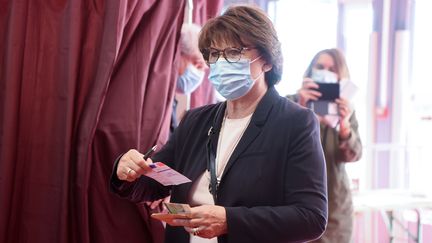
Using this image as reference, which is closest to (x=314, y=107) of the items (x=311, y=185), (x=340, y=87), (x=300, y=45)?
(x=340, y=87)

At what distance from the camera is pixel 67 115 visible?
147 cm

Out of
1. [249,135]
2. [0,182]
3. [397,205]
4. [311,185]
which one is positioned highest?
[249,135]

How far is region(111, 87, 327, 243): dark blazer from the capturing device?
99cm

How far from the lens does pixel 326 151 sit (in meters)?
1.87

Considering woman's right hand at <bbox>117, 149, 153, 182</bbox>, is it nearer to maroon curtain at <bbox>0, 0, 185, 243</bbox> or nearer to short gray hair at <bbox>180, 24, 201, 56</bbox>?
maroon curtain at <bbox>0, 0, 185, 243</bbox>

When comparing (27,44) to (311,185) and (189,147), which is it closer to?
(189,147)

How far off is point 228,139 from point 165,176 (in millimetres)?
197

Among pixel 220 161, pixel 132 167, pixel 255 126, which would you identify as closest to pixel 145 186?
pixel 132 167

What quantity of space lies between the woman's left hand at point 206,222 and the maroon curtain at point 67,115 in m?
0.63

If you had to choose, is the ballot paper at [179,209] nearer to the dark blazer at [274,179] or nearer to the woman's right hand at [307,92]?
the dark blazer at [274,179]

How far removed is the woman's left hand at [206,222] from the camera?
965 mm

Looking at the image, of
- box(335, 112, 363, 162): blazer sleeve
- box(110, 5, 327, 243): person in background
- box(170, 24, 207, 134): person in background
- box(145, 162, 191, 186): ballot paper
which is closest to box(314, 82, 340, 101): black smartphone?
box(335, 112, 363, 162): blazer sleeve

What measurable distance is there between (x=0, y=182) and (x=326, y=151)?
4.14ft

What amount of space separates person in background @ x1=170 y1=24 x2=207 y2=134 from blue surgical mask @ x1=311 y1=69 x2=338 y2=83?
51cm
